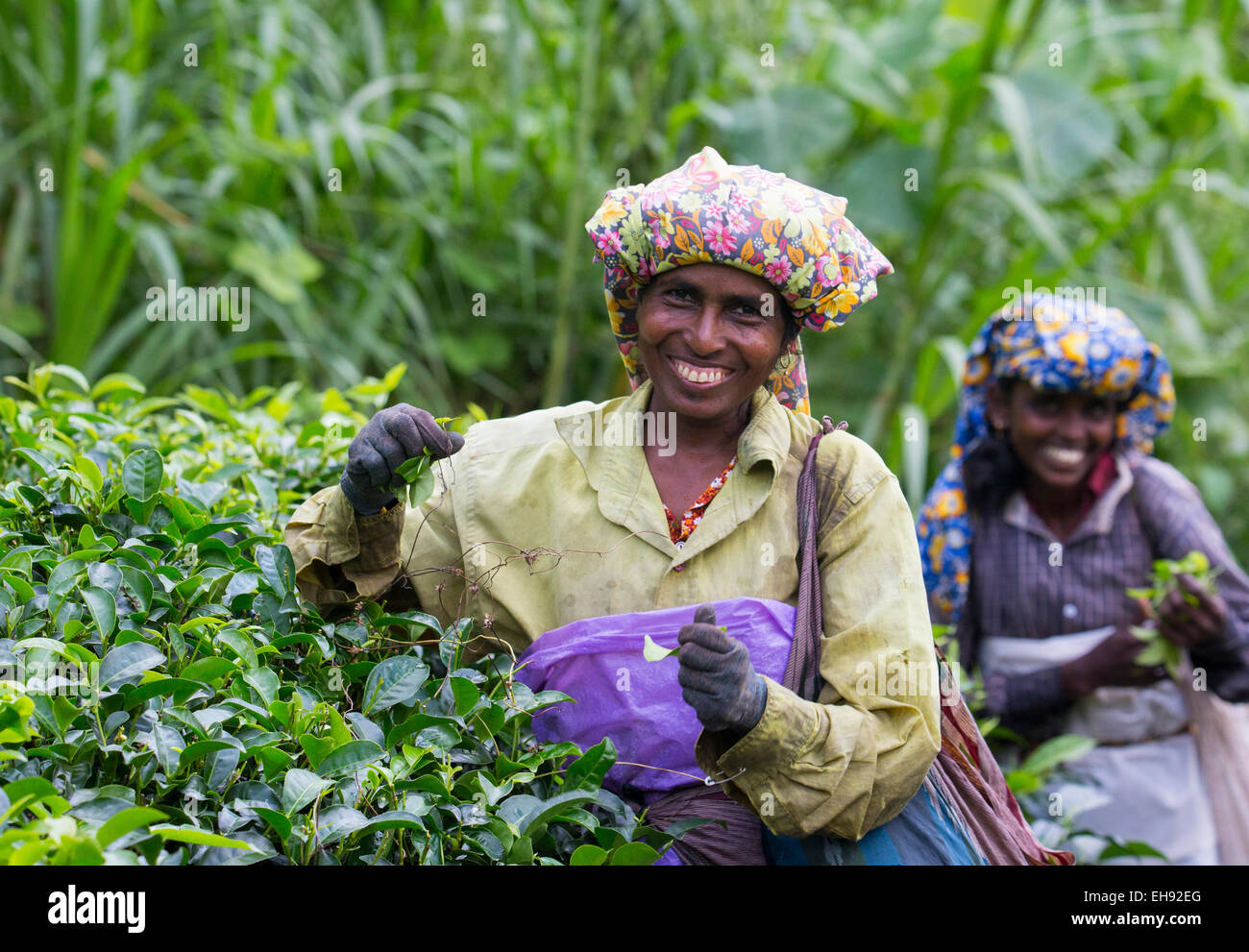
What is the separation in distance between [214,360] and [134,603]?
2387mm

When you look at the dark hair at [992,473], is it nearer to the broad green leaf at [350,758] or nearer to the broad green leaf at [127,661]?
the broad green leaf at [350,758]

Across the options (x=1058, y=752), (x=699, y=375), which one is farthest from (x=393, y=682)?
(x=1058, y=752)

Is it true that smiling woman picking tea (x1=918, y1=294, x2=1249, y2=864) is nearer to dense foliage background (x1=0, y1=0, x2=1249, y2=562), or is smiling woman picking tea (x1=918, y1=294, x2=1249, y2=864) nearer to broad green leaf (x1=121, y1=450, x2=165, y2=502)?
dense foliage background (x1=0, y1=0, x2=1249, y2=562)

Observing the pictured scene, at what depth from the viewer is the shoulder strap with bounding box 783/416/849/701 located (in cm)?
200

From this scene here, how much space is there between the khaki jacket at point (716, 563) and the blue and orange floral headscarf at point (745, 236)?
222mm

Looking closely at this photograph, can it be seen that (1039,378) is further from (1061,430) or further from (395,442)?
(395,442)

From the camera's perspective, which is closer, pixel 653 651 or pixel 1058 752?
pixel 653 651

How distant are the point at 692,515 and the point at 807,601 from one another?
0.81ft

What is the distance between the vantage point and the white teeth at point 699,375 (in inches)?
83.4

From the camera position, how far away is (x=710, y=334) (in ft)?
6.82

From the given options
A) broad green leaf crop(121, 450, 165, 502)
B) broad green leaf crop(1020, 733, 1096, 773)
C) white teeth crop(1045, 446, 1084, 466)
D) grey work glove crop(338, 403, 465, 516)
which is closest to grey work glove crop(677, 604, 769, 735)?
grey work glove crop(338, 403, 465, 516)
